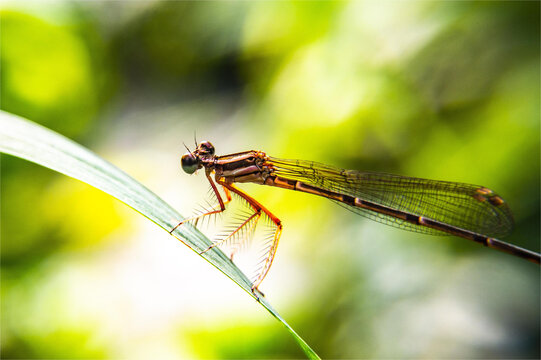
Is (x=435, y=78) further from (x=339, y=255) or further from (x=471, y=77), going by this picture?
(x=339, y=255)

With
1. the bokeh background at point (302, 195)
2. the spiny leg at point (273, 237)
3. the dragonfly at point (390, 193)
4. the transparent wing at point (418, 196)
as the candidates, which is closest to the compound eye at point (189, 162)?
the dragonfly at point (390, 193)

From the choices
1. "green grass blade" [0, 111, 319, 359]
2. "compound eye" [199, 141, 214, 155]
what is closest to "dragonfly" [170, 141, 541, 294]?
"compound eye" [199, 141, 214, 155]

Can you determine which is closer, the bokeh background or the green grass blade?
the green grass blade

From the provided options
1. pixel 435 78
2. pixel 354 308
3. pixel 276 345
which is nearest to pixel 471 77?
pixel 435 78

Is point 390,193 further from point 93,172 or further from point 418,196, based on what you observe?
point 93,172

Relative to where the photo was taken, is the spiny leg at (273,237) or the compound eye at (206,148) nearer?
the spiny leg at (273,237)

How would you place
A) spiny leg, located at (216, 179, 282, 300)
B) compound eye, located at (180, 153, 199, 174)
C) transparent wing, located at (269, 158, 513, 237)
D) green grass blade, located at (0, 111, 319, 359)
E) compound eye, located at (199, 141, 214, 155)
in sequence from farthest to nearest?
transparent wing, located at (269, 158, 513, 237)
compound eye, located at (199, 141, 214, 155)
compound eye, located at (180, 153, 199, 174)
spiny leg, located at (216, 179, 282, 300)
green grass blade, located at (0, 111, 319, 359)

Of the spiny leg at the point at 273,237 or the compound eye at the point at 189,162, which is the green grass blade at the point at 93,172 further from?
the compound eye at the point at 189,162

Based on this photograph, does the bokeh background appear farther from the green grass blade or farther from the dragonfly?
the green grass blade
